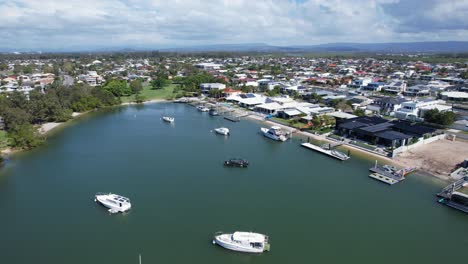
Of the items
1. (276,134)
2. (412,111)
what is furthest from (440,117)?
(276,134)

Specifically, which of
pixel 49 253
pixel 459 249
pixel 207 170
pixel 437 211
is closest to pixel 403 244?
pixel 459 249

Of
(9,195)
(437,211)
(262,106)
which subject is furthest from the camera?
(262,106)

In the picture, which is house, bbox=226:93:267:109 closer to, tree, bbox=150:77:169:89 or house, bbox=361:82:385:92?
tree, bbox=150:77:169:89

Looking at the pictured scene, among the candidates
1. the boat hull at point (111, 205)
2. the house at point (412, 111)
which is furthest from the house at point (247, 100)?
the boat hull at point (111, 205)

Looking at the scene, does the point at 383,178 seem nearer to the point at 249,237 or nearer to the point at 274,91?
the point at 249,237

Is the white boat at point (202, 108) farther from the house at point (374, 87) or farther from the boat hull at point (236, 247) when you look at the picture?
the house at point (374, 87)

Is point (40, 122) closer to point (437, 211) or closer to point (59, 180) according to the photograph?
point (59, 180)
